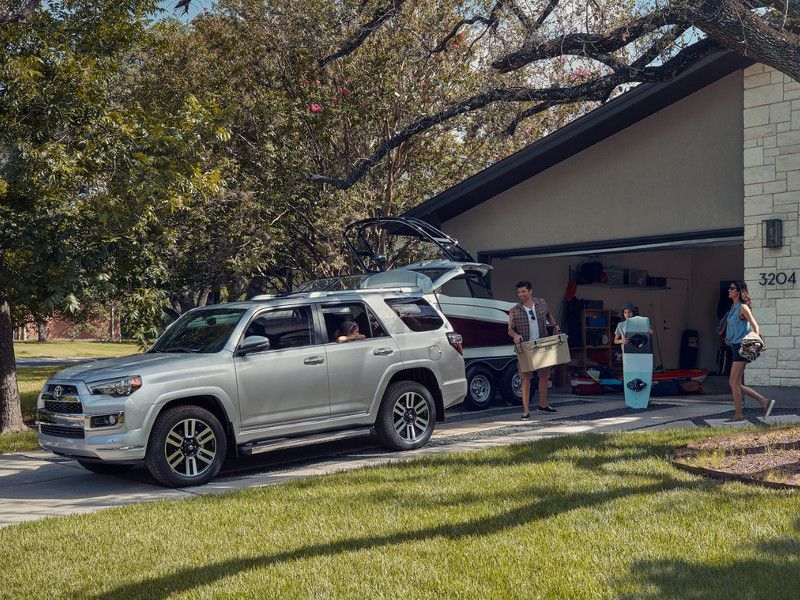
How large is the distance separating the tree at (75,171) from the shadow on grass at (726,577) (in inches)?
354

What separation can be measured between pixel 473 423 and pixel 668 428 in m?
2.97

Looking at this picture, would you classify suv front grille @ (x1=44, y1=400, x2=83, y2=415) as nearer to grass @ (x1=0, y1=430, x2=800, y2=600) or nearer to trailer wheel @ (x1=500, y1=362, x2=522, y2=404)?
grass @ (x1=0, y1=430, x2=800, y2=600)

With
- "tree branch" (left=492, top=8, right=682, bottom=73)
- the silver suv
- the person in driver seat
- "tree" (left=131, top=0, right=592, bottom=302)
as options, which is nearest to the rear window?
the silver suv

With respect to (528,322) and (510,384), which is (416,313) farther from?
(510,384)

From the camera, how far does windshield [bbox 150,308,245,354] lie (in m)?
9.80

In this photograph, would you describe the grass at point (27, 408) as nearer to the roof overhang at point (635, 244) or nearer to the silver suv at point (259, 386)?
the silver suv at point (259, 386)

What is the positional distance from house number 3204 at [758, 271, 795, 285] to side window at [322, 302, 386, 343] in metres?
6.55

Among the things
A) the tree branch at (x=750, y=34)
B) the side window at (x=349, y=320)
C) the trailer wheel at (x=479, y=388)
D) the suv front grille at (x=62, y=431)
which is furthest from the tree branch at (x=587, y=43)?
the suv front grille at (x=62, y=431)

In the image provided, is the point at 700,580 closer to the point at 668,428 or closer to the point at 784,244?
the point at 668,428

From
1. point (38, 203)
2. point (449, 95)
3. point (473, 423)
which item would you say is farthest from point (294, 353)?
point (449, 95)

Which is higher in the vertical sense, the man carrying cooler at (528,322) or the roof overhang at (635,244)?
the roof overhang at (635,244)

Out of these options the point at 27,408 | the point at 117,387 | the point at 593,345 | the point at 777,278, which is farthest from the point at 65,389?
the point at 593,345

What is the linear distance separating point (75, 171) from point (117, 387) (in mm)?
4997

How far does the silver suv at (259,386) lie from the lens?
890 centimetres
